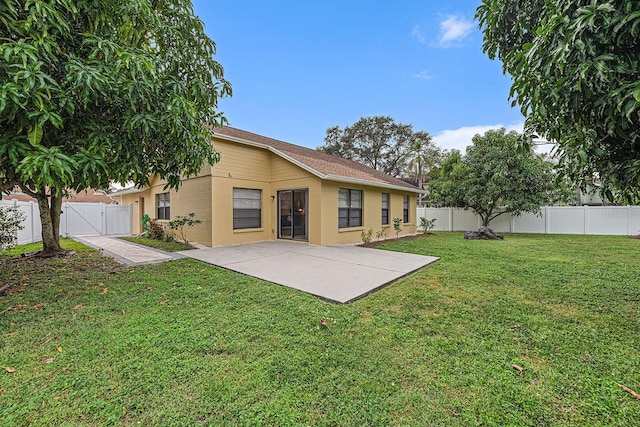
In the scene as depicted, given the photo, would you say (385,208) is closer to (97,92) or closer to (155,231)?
(155,231)

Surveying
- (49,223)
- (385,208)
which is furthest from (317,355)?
(385,208)

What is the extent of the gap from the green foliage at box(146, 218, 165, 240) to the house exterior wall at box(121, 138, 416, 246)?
100 centimetres

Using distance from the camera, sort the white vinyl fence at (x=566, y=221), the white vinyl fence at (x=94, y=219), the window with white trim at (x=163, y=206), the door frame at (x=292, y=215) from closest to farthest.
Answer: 1. the door frame at (x=292, y=215)
2. the window with white trim at (x=163, y=206)
3. the white vinyl fence at (x=566, y=221)
4. the white vinyl fence at (x=94, y=219)

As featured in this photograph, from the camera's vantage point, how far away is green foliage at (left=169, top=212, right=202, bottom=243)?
30.9 ft

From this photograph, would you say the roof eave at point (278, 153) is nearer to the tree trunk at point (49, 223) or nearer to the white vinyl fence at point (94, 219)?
the tree trunk at point (49, 223)

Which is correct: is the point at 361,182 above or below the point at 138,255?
above

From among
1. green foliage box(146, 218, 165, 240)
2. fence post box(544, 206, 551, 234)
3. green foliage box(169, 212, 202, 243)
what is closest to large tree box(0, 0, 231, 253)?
green foliage box(169, 212, 202, 243)

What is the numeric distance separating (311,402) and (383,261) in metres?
5.11

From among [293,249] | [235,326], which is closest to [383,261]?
[293,249]

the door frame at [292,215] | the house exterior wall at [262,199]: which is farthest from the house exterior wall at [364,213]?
the door frame at [292,215]

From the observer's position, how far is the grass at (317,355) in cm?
197

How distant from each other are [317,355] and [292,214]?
8.15 meters

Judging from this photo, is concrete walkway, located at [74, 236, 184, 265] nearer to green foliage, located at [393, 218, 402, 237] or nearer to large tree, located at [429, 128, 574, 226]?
green foliage, located at [393, 218, 402, 237]

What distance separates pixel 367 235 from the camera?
11.0 m
